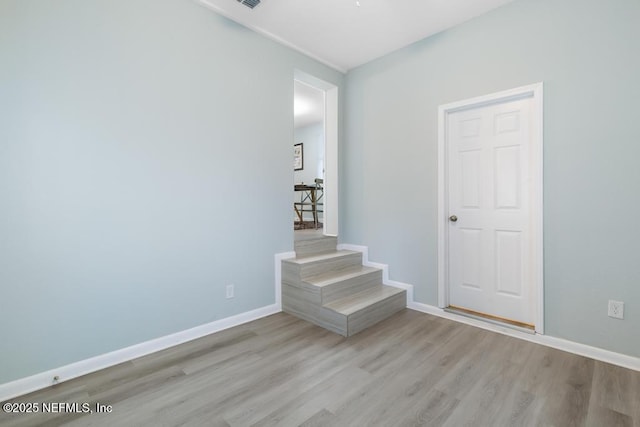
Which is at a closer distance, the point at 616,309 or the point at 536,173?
the point at 616,309

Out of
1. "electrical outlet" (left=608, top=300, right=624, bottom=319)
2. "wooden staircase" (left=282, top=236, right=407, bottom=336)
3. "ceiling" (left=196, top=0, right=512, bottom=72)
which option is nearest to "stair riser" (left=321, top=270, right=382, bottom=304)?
"wooden staircase" (left=282, top=236, right=407, bottom=336)

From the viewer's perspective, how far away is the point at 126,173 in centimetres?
212

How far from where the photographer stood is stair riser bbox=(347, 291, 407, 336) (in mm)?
2559

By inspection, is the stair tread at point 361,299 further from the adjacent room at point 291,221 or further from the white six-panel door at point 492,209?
the white six-panel door at point 492,209

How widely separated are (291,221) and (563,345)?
2.57 meters

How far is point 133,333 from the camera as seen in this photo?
85.5 inches

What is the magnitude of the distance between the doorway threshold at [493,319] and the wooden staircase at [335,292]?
0.51 metres

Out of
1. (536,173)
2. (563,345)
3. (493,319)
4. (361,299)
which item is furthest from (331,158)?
(563,345)

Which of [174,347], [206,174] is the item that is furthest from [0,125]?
[174,347]

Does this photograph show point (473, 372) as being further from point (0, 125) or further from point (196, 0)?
point (196, 0)

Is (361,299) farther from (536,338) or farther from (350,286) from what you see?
(536,338)

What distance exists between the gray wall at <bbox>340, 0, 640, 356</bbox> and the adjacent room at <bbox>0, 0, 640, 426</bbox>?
0.5 inches

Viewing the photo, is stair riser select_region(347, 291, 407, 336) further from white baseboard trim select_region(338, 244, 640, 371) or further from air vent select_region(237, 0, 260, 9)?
air vent select_region(237, 0, 260, 9)

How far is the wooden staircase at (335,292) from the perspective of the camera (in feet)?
8.66
